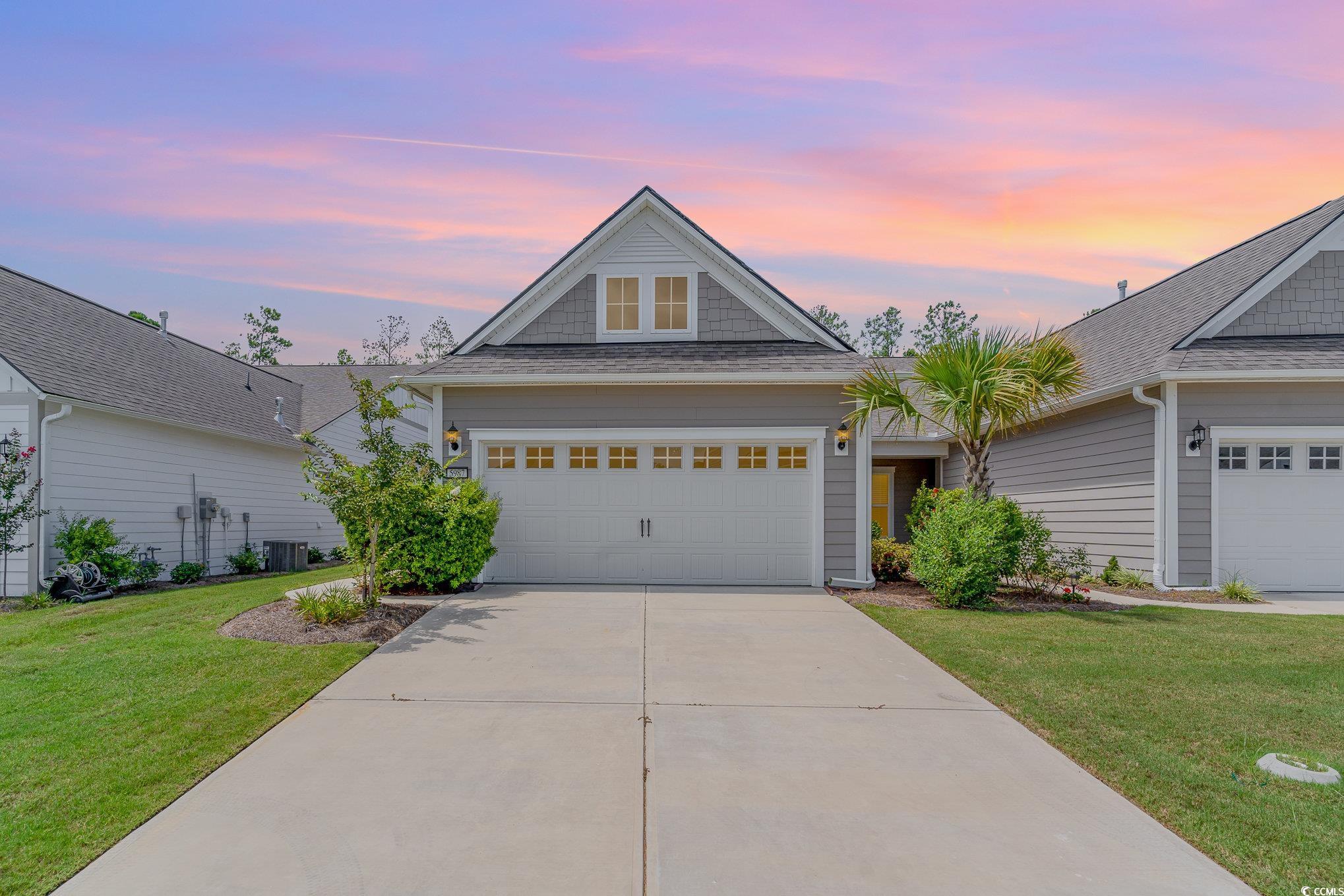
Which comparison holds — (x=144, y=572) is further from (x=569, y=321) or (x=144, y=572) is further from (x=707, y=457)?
(x=707, y=457)

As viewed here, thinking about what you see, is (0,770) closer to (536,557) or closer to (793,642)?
(793,642)

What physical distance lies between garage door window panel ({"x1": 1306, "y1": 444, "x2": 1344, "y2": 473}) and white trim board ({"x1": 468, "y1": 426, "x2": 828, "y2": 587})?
6.89 metres

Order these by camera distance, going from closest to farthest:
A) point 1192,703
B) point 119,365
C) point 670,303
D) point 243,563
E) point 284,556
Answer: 1. point 1192,703
2. point 670,303
3. point 119,365
4. point 243,563
5. point 284,556

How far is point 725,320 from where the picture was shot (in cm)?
1163

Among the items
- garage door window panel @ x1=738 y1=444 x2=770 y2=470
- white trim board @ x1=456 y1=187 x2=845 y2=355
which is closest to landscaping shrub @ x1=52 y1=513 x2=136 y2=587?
white trim board @ x1=456 y1=187 x2=845 y2=355

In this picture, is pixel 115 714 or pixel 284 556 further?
pixel 284 556

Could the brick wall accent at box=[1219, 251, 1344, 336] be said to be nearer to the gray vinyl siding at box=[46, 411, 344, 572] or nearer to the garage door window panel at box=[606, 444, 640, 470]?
the garage door window panel at box=[606, 444, 640, 470]

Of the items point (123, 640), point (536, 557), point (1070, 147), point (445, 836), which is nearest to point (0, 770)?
point (445, 836)

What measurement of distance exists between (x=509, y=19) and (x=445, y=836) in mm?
8880

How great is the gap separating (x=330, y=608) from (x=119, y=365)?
906cm

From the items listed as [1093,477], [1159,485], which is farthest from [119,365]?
[1159,485]

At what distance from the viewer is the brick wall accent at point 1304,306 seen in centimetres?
1148

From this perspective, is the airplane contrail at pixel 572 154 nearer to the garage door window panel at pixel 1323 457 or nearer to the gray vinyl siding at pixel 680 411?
the gray vinyl siding at pixel 680 411

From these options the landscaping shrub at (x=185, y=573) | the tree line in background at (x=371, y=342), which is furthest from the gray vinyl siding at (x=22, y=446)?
the tree line in background at (x=371, y=342)
